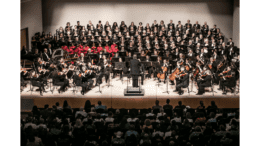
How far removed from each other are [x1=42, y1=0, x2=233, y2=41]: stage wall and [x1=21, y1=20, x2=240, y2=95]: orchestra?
2.30 metres

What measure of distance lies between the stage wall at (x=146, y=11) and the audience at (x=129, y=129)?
34.8ft

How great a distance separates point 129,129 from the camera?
21.7 feet

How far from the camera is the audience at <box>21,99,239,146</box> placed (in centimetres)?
603

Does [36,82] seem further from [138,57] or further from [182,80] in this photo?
[182,80]

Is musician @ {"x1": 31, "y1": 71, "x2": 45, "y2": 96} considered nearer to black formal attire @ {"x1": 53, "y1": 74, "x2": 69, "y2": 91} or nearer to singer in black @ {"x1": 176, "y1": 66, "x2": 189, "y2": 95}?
black formal attire @ {"x1": 53, "y1": 74, "x2": 69, "y2": 91}

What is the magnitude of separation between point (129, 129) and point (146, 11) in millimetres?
11929

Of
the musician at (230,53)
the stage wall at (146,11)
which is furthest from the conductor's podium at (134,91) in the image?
the stage wall at (146,11)

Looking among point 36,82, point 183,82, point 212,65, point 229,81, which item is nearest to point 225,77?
point 229,81

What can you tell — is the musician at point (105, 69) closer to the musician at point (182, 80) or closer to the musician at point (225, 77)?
the musician at point (182, 80)

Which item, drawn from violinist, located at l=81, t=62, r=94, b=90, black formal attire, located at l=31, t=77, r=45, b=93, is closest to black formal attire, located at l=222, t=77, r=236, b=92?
violinist, located at l=81, t=62, r=94, b=90

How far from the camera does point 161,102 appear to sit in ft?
31.6

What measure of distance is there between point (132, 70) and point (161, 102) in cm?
137

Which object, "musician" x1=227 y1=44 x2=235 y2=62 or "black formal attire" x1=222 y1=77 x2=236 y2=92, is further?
"musician" x1=227 y1=44 x2=235 y2=62
